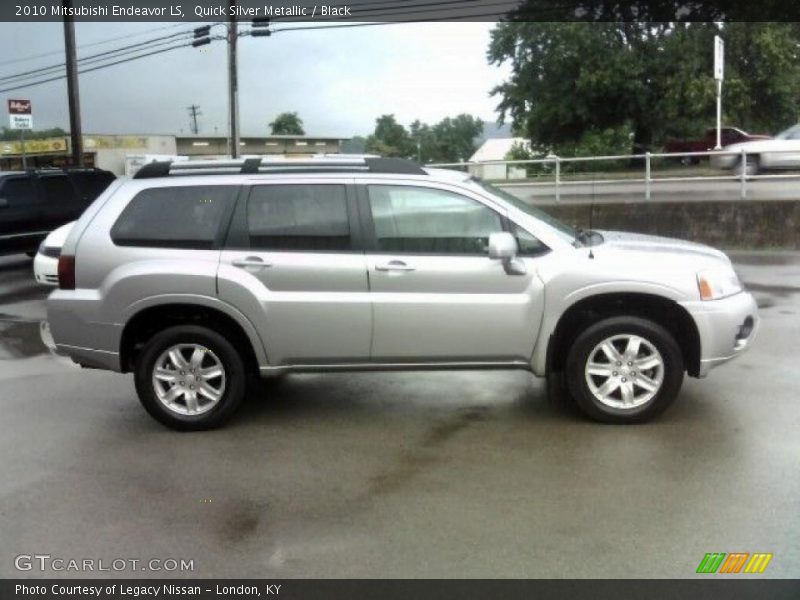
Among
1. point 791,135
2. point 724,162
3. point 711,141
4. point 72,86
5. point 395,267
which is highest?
point 72,86

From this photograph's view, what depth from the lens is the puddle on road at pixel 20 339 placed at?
A: 8031 mm

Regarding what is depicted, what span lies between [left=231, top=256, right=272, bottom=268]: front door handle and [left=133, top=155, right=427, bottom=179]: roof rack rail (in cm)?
66

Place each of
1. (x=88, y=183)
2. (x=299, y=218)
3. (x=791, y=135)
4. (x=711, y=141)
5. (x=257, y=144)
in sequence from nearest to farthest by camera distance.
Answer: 1. (x=299, y=218)
2. (x=88, y=183)
3. (x=791, y=135)
4. (x=711, y=141)
5. (x=257, y=144)

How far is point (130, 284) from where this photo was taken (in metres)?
5.23

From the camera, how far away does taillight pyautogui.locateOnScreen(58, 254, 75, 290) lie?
536 centimetres

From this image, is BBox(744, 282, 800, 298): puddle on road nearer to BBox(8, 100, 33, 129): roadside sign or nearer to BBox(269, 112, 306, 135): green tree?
BBox(8, 100, 33, 129): roadside sign

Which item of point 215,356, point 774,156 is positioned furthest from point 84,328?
point 774,156

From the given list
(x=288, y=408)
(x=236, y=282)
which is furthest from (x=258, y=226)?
(x=288, y=408)

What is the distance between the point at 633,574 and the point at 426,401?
2.75 metres

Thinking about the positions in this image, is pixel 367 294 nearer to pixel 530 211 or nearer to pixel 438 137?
pixel 530 211

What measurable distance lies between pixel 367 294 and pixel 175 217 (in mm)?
1433

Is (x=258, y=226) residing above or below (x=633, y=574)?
above

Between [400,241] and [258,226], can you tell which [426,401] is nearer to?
[400,241]

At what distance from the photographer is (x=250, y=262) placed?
5.25 meters
